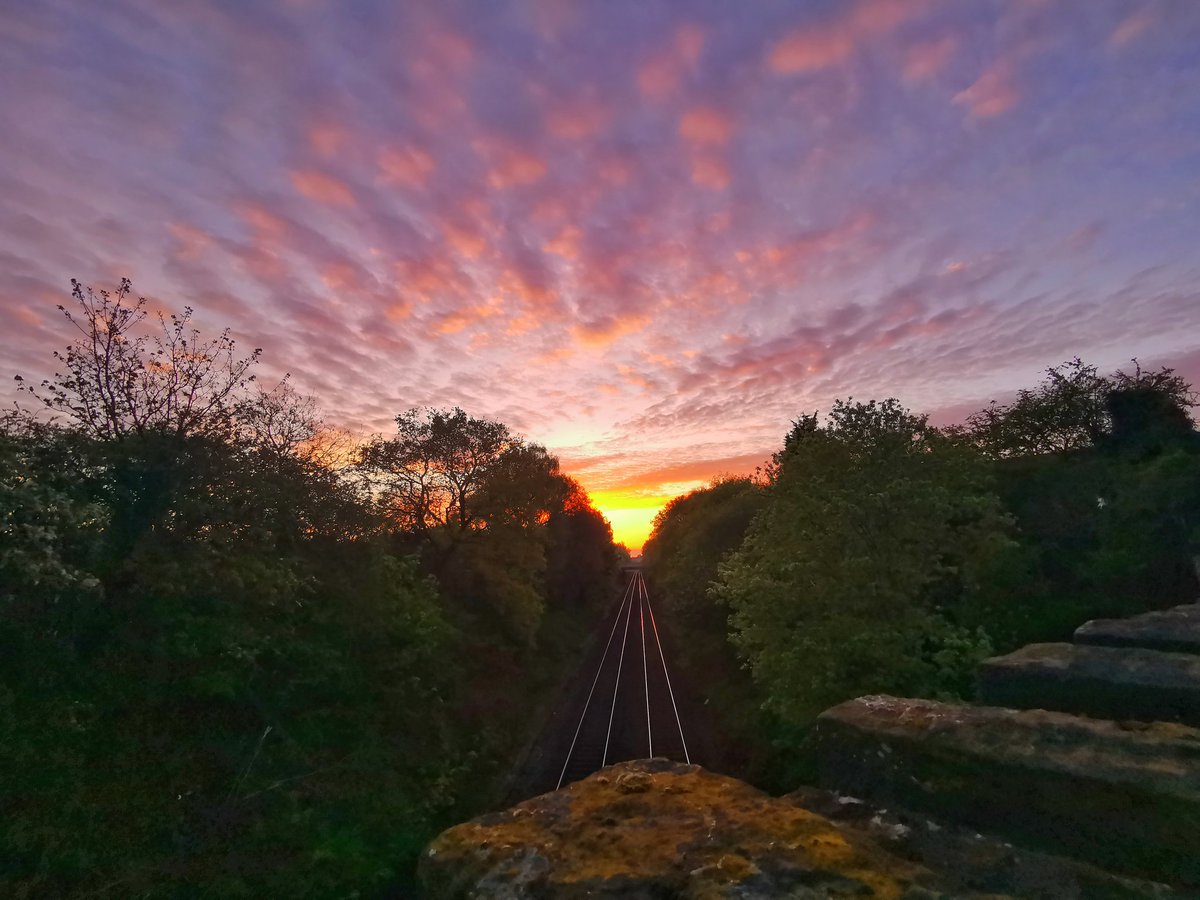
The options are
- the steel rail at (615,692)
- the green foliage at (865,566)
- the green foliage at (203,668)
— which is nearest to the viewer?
the green foliage at (203,668)

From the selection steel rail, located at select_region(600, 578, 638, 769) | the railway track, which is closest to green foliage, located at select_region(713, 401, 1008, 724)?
steel rail, located at select_region(600, 578, 638, 769)

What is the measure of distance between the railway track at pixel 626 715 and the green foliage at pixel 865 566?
26.9 ft

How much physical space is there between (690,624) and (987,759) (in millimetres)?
34757

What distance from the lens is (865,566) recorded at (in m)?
12.8

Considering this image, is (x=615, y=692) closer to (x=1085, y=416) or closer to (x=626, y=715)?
(x=626, y=715)

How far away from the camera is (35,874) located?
8.45 metres

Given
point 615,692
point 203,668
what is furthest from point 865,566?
point 615,692

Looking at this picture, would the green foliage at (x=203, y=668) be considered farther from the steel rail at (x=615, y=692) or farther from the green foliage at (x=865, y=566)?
the green foliage at (x=865, y=566)

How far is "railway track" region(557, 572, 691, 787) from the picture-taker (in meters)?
20.4

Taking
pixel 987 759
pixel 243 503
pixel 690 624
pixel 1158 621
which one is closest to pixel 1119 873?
pixel 987 759

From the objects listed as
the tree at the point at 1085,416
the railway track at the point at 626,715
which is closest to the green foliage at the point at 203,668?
the railway track at the point at 626,715

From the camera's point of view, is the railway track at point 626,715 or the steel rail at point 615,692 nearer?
the railway track at point 626,715

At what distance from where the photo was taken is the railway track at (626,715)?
66.8 ft

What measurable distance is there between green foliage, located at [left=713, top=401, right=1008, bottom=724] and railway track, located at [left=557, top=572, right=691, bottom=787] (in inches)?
323
